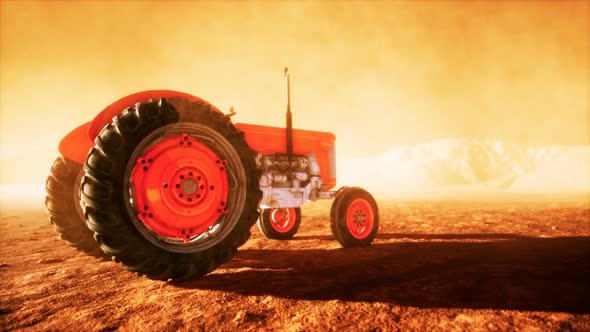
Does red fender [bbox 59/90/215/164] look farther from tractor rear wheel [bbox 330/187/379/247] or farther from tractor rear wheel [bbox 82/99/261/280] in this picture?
tractor rear wheel [bbox 330/187/379/247]

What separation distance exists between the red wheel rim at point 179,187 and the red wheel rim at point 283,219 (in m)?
2.73

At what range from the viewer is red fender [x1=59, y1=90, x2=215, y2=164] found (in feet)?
9.27

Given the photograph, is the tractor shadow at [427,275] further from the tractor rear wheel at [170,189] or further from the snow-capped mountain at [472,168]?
the snow-capped mountain at [472,168]

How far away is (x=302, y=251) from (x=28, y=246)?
4332 mm

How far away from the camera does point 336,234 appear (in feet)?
14.6

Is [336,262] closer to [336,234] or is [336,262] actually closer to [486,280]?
[336,234]

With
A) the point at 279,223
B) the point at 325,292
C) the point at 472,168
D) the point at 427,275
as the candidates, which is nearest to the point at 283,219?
the point at 279,223

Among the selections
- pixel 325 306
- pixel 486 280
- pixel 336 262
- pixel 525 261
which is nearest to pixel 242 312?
pixel 325 306

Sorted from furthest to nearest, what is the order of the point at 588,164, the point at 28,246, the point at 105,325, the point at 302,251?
the point at 588,164, the point at 28,246, the point at 302,251, the point at 105,325

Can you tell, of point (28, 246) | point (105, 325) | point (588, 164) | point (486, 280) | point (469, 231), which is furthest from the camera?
point (588, 164)

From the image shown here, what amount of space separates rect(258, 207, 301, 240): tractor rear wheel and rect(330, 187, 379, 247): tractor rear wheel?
1.17 meters

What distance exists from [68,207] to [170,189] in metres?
1.77

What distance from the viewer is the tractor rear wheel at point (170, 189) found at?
2301 millimetres

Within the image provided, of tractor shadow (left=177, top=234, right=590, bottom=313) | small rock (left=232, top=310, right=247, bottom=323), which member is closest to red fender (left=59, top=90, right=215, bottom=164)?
tractor shadow (left=177, top=234, right=590, bottom=313)
